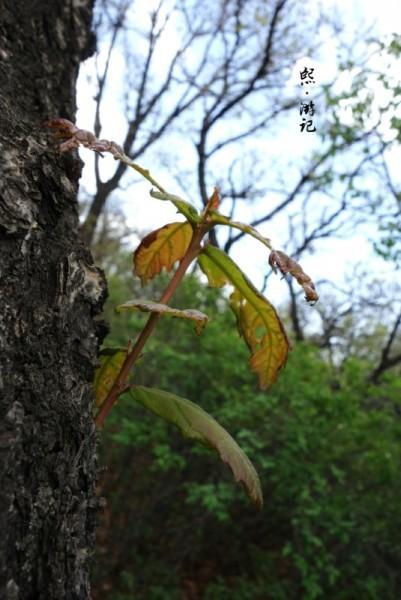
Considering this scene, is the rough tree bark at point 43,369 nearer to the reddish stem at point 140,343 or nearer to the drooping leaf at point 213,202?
the reddish stem at point 140,343

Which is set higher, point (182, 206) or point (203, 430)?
point (182, 206)

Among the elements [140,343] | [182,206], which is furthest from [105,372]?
[182,206]

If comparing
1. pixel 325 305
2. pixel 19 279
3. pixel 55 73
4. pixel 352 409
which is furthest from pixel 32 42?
pixel 325 305

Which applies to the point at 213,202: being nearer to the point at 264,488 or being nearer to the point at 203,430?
the point at 203,430

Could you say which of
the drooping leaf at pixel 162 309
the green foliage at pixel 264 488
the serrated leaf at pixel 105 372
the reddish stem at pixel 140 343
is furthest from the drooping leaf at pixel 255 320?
the green foliage at pixel 264 488

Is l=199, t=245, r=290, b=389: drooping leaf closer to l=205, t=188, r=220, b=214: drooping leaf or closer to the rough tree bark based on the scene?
l=205, t=188, r=220, b=214: drooping leaf

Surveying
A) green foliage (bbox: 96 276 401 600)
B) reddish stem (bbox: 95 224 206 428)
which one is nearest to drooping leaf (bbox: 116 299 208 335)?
reddish stem (bbox: 95 224 206 428)

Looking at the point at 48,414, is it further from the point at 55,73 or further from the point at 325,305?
the point at 325,305
